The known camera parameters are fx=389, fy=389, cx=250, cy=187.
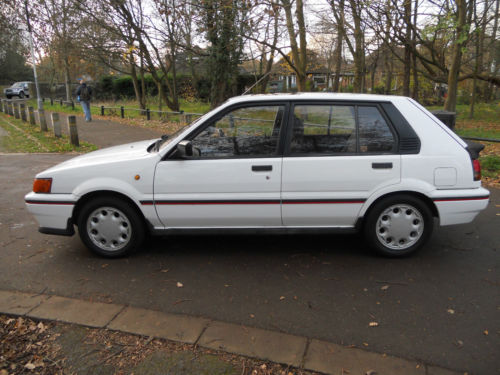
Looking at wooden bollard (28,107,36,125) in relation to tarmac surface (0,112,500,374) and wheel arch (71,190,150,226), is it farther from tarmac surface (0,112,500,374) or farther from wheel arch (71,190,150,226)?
Answer: wheel arch (71,190,150,226)

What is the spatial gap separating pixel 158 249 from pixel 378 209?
2488mm

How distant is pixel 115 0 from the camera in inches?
665

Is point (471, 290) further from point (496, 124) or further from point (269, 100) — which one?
point (496, 124)

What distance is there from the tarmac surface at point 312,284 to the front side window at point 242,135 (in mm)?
1172

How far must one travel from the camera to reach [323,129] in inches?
159

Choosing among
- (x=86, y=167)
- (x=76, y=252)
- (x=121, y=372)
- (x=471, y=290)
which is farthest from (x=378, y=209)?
(x=76, y=252)

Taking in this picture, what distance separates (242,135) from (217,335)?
2.02m

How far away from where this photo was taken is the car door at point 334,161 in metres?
3.91

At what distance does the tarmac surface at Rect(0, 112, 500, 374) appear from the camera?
2908mm

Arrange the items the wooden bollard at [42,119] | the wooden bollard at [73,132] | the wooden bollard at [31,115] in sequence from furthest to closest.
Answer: the wooden bollard at [31,115] → the wooden bollard at [42,119] → the wooden bollard at [73,132]

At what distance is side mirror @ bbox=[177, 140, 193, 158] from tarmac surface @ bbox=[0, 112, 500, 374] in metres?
1.15

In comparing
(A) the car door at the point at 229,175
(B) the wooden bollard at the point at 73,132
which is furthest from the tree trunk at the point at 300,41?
(A) the car door at the point at 229,175

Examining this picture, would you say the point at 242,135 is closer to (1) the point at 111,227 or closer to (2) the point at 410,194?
(1) the point at 111,227

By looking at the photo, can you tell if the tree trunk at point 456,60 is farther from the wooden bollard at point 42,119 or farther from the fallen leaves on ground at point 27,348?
the wooden bollard at point 42,119
